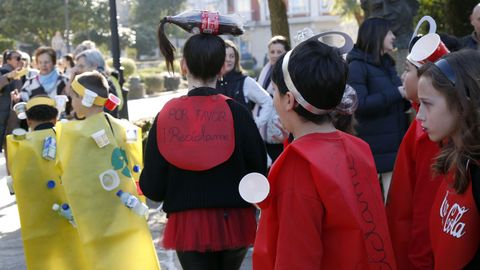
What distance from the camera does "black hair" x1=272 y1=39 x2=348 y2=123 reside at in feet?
8.72

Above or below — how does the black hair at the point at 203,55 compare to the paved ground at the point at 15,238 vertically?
above

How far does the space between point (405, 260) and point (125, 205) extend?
218 centimetres

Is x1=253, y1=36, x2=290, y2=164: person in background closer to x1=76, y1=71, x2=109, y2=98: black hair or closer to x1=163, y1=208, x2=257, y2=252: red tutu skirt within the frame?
x1=76, y1=71, x2=109, y2=98: black hair

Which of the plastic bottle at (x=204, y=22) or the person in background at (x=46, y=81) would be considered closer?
the plastic bottle at (x=204, y=22)

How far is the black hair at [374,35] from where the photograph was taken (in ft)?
17.6

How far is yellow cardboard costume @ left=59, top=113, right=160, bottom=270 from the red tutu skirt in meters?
1.05

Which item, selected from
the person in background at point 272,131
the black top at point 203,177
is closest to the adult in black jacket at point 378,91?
the person in background at point 272,131

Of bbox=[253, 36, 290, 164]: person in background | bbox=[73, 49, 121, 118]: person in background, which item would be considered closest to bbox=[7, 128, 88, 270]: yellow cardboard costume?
bbox=[253, 36, 290, 164]: person in background

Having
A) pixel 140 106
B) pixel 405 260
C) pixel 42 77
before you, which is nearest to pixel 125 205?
pixel 405 260

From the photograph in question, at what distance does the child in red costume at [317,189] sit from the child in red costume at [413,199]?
1.23 ft

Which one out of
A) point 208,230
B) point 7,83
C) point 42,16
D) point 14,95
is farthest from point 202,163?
point 42,16

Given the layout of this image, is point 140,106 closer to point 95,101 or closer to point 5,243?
point 5,243

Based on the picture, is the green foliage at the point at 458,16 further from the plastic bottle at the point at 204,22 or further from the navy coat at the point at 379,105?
the plastic bottle at the point at 204,22

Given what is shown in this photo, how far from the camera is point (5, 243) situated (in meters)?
7.22
